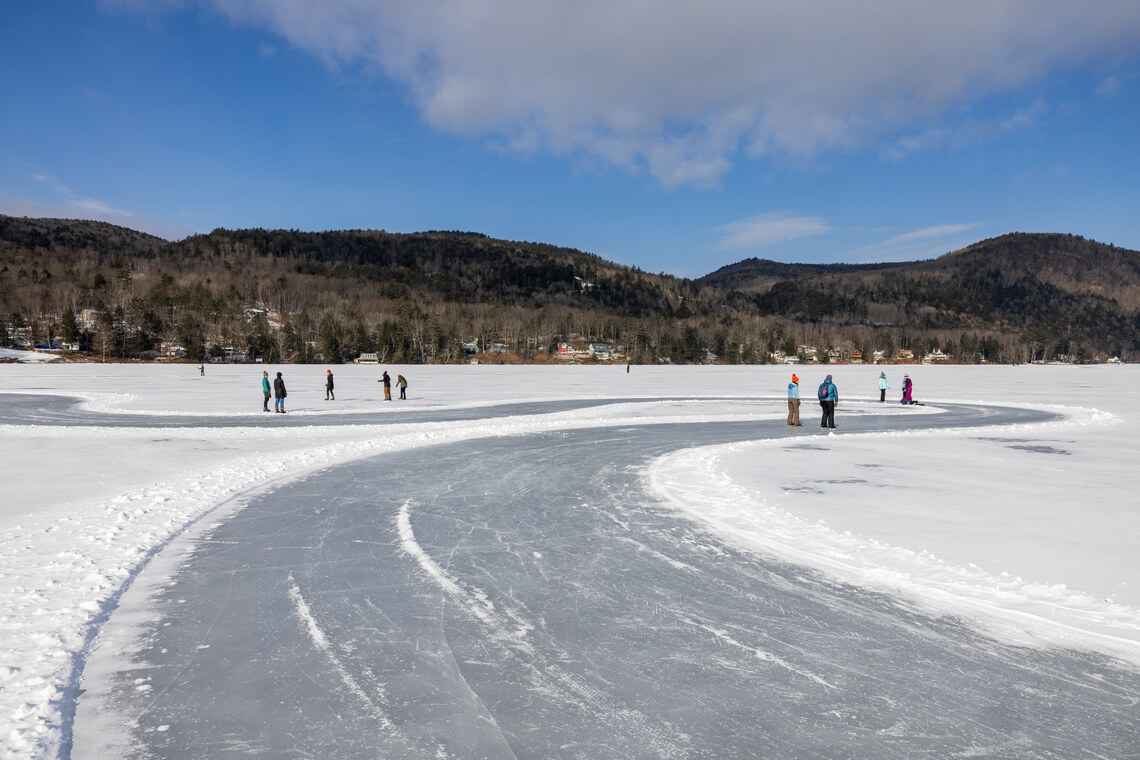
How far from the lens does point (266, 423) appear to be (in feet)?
62.7

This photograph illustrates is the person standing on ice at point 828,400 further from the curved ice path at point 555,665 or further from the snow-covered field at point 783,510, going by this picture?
the curved ice path at point 555,665

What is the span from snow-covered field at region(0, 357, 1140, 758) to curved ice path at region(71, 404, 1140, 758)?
0.39m

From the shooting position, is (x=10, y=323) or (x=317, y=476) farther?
(x=10, y=323)

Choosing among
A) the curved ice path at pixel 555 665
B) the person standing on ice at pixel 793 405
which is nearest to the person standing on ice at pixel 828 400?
the person standing on ice at pixel 793 405

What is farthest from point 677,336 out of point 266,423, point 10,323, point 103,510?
point 103,510

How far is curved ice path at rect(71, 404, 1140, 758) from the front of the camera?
10.4 feet

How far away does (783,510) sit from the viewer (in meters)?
8.08

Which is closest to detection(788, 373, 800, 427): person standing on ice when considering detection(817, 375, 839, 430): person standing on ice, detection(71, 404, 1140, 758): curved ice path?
detection(817, 375, 839, 430): person standing on ice

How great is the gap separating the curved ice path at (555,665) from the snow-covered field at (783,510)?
389mm

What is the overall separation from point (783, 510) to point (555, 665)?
4926 millimetres

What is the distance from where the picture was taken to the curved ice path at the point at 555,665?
3172mm

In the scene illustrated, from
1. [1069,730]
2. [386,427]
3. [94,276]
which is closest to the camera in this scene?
[1069,730]

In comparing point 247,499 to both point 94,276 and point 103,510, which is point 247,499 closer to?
point 103,510

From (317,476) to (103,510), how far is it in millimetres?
3113
